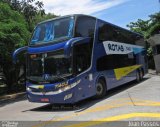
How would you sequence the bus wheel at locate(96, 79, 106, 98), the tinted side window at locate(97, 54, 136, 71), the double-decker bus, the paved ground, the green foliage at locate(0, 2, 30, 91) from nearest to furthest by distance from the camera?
the paved ground < the double-decker bus < the bus wheel at locate(96, 79, 106, 98) < the tinted side window at locate(97, 54, 136, 71) < the green foliage at locate(0, 2, 30, 91)

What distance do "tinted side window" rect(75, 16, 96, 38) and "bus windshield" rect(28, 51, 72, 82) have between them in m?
1.36

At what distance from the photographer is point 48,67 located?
14.1 meters

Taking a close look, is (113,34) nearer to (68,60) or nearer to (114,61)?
(114,61)

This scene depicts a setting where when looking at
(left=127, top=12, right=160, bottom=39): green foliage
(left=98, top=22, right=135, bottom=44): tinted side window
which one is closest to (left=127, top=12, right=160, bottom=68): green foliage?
(left=127, top=12, right=160, bottom=39): green foliage

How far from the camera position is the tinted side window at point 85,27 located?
1468 cm

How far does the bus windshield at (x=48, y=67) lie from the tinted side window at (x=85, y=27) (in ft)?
4.45

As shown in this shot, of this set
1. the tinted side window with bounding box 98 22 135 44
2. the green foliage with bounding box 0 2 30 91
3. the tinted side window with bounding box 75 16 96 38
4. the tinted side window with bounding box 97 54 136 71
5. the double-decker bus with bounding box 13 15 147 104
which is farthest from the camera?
the green foliage with bounding box 0 2 30 91

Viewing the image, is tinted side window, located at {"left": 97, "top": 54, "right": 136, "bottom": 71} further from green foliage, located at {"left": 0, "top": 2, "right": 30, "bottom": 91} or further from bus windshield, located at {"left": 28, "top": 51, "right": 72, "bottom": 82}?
green foliage, located at {"left": 0, "top": 2, "right": 30, "bottom": 91}

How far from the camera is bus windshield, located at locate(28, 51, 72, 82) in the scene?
45.2ft

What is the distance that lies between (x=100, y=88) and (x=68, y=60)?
127 inches

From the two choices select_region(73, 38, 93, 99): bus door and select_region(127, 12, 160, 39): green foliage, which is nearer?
select_region(73, 38, 93, 99): bus door

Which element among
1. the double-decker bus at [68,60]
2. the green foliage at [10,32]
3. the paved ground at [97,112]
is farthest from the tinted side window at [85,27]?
the green foliage at [10,32]

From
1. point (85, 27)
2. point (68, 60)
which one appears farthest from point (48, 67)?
point (85, 27)

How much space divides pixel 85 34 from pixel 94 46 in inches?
33.1
